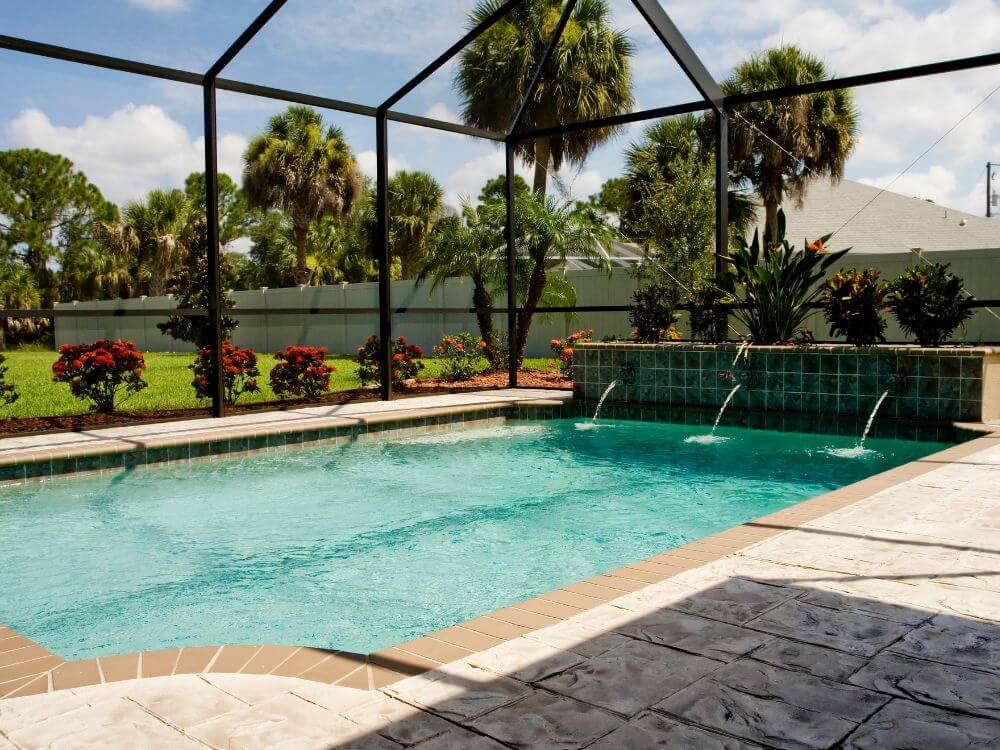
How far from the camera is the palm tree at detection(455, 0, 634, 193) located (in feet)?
51.1

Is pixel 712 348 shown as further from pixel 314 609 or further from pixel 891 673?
pixel 891 673

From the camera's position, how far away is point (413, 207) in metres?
23.3

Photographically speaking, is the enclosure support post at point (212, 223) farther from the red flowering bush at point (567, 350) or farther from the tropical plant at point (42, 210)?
the tropical plant at point (42, 210)

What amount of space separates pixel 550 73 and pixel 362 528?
1206 cm

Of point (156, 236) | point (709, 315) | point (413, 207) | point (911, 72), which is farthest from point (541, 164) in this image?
point (156, 236)

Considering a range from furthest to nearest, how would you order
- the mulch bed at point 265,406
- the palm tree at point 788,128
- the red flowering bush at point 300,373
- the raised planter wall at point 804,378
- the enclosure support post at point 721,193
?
the palm tree at point 788,128
the red flowering bush at point 300,373
the enclosure support post at point 721,193
the mulch bed at point 265,406
the raised planter wall at point 804,378

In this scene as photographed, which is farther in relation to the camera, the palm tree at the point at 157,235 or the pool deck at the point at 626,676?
the palm tree at the point at 157,235

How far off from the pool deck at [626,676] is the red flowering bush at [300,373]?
25.1 feet

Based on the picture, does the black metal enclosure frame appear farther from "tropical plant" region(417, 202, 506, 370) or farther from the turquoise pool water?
"tropical plant" region(417, 202, 506, 370)

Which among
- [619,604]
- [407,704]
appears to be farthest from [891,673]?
[407,704]

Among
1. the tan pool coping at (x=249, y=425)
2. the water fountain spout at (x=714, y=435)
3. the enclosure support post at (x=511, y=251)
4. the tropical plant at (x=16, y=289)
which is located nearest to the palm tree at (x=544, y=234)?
the enclosure support post at (x=511, y=251)

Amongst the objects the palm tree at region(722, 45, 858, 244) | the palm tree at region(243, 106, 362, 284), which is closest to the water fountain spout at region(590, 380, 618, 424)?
the palm tree at region(722, 45, 858, 244)

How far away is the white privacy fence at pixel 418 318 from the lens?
44.2 feet

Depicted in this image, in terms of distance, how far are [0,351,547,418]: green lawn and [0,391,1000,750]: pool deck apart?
8.05 meters
